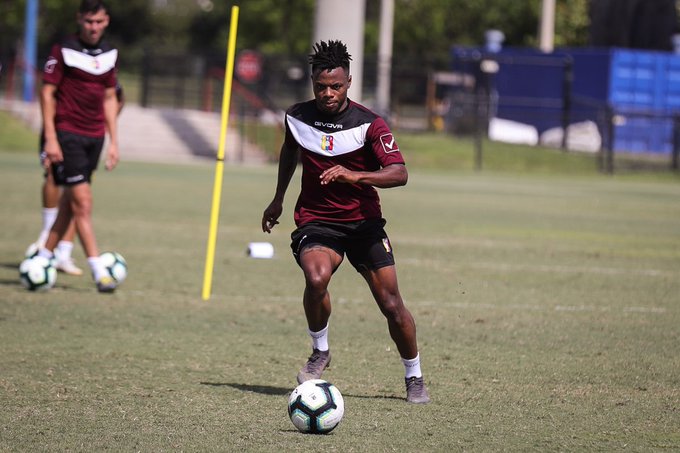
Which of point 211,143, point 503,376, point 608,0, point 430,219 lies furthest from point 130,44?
point 503,376

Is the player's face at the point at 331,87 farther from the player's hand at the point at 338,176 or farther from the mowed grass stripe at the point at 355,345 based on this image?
the mowed grass stripe at the point at 355,345

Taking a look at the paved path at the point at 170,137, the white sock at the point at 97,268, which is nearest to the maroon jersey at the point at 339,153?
the white sock at the point at 97,268

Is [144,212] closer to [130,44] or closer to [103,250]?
[103,250]

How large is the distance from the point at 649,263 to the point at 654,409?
7605mm

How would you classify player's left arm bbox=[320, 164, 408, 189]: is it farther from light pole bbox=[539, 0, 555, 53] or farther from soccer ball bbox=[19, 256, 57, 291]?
light pole bbox=[539, 0, 555, 53]

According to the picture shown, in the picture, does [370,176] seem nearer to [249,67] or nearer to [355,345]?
[355,345]

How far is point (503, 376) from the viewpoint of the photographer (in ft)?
24.7

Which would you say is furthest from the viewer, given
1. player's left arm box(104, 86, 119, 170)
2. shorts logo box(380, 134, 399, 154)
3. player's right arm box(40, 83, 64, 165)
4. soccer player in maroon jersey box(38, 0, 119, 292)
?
player's left arm box(104, 86, 119, 170)

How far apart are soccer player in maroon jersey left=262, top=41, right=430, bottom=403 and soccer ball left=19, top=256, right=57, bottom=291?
4055 millimetres

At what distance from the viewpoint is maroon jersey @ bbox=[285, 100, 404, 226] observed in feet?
21.9

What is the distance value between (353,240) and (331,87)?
90cm

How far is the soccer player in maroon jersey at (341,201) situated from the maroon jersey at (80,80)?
3980 mm

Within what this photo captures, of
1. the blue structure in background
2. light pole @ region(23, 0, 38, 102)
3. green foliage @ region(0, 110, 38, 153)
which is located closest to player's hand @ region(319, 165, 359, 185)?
green foliage @ region(0, 110, 38, 153)

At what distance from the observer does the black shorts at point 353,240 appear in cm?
672
